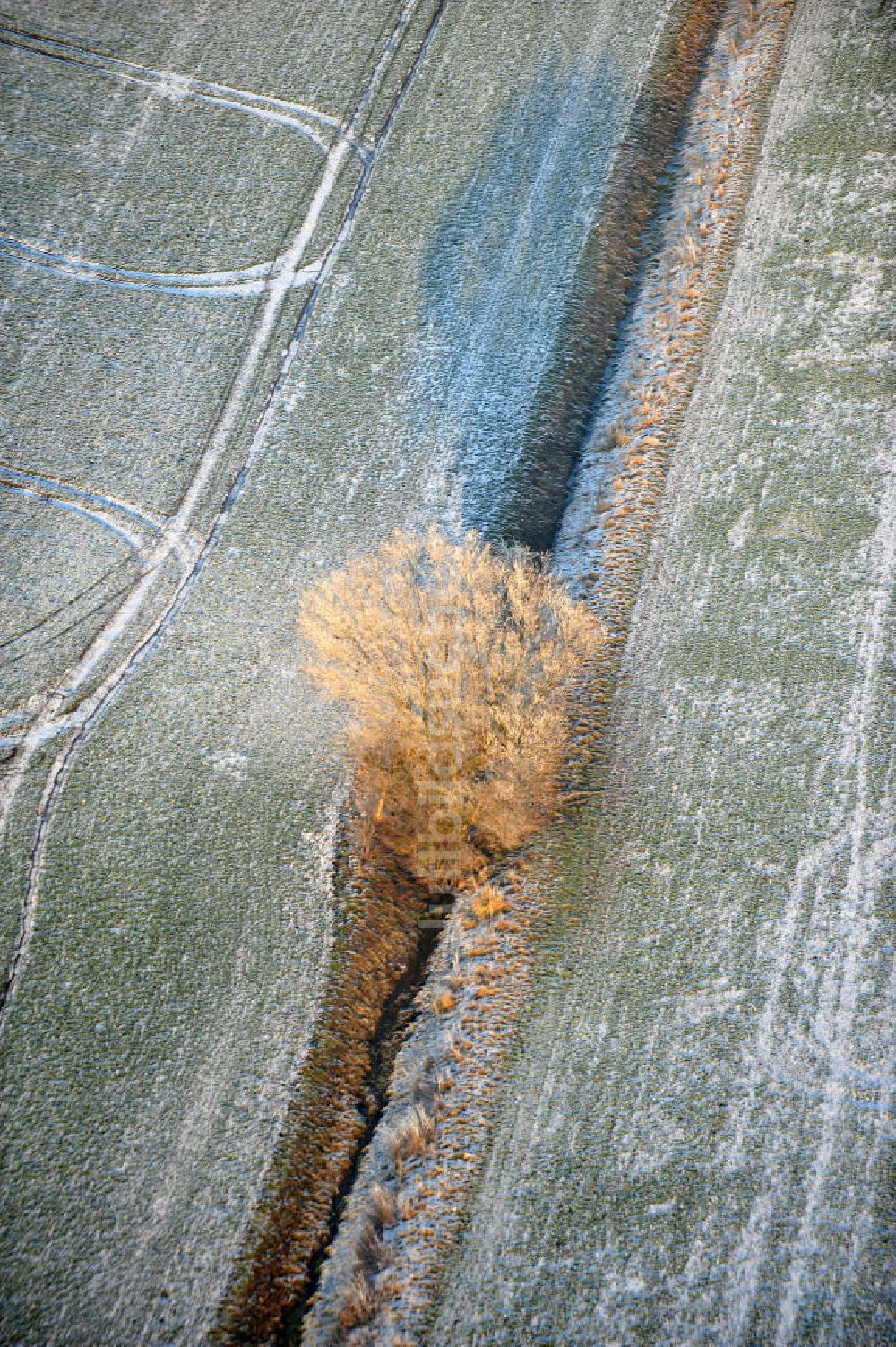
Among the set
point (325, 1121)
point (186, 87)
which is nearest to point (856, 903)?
point (325, 1121)

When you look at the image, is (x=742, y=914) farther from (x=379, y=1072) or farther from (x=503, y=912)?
(x=379, y=1072)

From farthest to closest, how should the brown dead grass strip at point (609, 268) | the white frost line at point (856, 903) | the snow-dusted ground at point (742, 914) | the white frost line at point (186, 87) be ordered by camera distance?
the white frost line at point (186, 87), the brown dead grass strip at point (609, 268), the snow-dusted ground at point (742, 914), the white frost line at point (856, 903)

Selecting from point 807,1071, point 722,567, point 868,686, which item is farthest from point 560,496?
point 807,1071

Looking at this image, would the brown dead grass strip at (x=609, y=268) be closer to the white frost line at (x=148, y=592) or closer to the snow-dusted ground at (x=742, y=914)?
the snow-dusted ground at (x=742, y=914)

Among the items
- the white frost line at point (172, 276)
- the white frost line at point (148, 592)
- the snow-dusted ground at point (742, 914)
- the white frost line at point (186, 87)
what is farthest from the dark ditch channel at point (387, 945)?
the white frost line at point (186, 87)

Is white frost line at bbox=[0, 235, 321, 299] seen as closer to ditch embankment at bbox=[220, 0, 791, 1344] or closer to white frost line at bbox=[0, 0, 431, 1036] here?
white frost line at bbox=[0, 0, 431, 1036]

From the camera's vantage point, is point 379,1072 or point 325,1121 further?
point 379,1072
